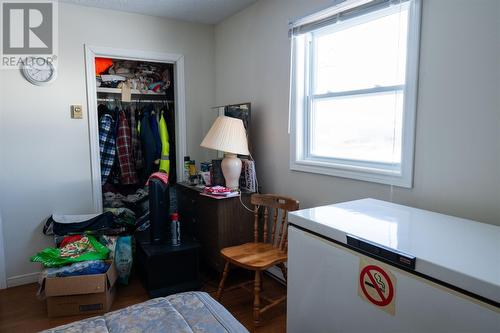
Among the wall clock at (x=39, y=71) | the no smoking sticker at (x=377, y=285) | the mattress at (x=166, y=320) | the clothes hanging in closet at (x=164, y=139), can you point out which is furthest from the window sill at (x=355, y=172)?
the wall clock at (x=39, y=71)

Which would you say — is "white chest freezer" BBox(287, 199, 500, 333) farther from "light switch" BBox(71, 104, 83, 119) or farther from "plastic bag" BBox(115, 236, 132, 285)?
"light switch" BBox(71, 104, 83, 119)

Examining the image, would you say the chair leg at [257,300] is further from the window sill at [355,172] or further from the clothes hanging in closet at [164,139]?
the clothes hanging in closet at [164,139]

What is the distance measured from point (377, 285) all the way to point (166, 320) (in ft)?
2.31

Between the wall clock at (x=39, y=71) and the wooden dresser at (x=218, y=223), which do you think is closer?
the wooden dresser at (x=218, y=223)

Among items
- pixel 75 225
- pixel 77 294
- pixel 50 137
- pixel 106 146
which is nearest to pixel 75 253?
pixel 77 294

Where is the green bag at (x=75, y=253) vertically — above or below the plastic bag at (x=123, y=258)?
above

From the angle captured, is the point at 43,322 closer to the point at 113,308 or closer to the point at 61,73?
the point at 113,308

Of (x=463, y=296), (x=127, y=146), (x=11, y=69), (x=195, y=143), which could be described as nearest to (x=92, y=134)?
(x=127, y=146)

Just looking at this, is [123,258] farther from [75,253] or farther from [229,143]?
[229,143]

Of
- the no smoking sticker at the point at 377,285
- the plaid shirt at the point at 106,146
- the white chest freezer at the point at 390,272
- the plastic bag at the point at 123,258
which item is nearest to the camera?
the white chest freezer at the point at 390,272

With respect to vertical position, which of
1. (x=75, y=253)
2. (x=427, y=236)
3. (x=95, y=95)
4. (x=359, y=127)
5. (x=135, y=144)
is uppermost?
(x=95, y=95)

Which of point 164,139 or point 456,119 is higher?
point 456,119

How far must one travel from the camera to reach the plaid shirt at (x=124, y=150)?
3312 millimetres

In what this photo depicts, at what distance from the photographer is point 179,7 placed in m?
2.88
